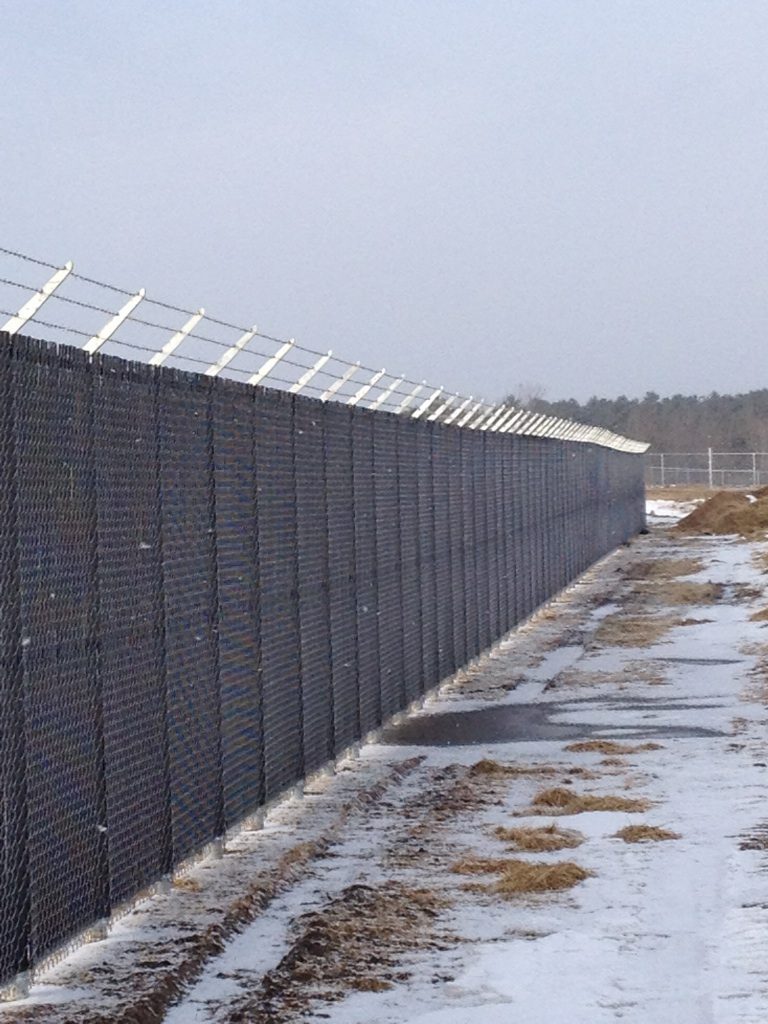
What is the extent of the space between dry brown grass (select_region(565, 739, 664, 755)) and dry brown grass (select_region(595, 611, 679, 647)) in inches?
266

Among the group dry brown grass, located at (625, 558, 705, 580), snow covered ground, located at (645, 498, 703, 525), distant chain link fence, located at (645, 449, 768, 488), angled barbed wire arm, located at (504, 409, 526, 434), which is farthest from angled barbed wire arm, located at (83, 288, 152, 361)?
distant chain link fence, located at (645, 449, 768, 488)

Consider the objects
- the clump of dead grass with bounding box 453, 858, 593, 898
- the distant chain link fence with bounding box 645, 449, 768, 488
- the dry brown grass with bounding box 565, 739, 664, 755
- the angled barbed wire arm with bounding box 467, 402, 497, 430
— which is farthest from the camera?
the distant chain link fence with bounding box 645, 449, 768, 488

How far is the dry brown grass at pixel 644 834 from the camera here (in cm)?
850

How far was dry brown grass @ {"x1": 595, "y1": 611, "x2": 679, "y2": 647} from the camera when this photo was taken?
1886 centimetres

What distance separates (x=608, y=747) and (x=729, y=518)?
37583mm

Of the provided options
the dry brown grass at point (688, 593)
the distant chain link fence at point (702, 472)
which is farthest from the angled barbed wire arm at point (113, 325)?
the distant chain link fence at point (702, 472)

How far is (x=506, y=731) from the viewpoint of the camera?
41.6ft

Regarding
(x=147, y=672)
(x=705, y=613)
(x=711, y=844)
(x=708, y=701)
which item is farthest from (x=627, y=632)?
(x=147, y=672)

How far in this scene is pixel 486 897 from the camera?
7.51m

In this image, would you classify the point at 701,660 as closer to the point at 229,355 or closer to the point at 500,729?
the point at 500,729

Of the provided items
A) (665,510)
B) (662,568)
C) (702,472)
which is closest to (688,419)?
(702,472)

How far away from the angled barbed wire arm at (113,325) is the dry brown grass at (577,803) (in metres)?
4.00

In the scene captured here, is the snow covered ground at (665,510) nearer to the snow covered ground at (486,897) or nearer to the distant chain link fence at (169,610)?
the snow covered ground at (486,897)

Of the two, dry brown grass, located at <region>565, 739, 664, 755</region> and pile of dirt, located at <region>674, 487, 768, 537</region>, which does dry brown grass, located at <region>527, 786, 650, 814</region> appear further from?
pile of dirt, located at <region>674, 487, 768, 537</region>
